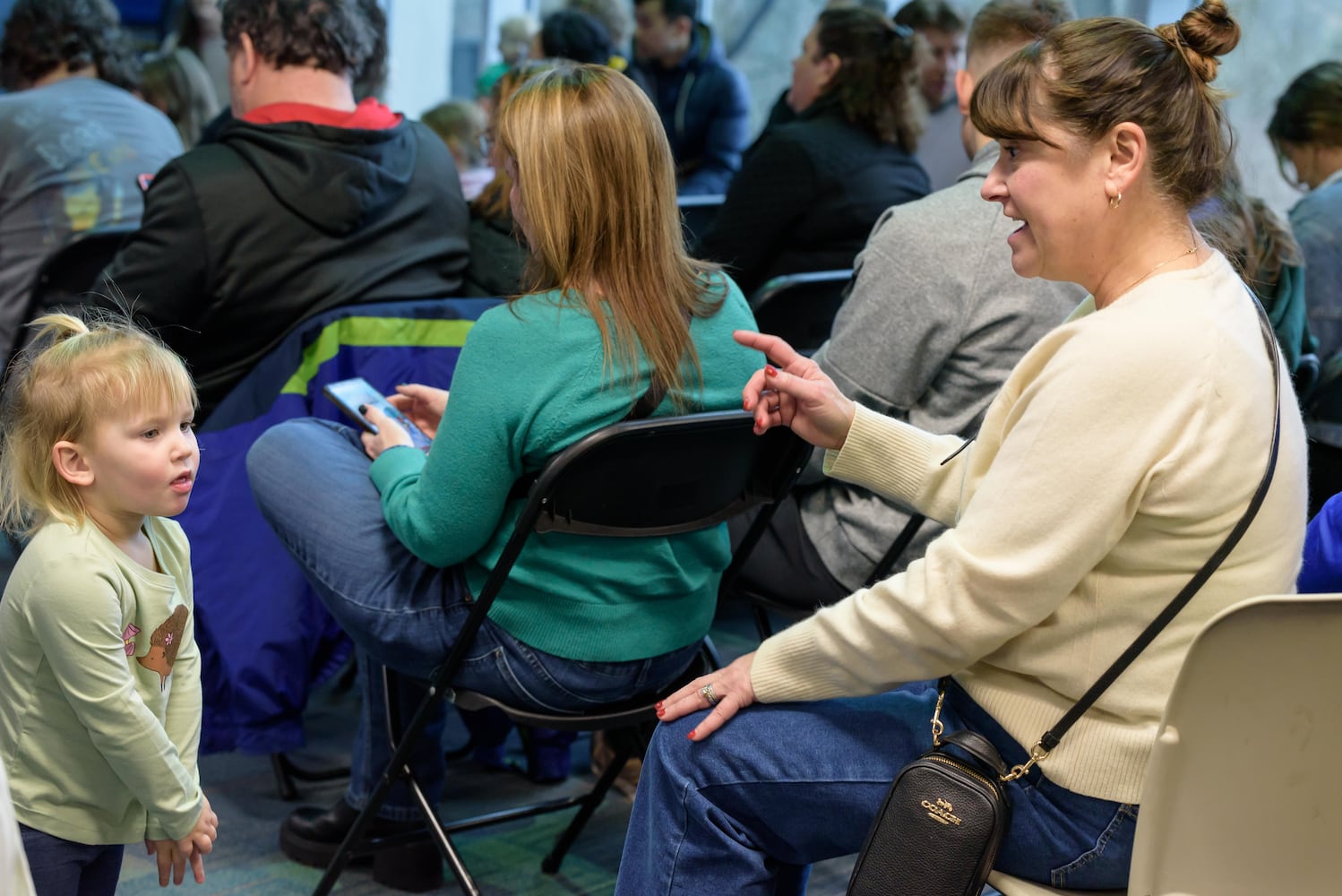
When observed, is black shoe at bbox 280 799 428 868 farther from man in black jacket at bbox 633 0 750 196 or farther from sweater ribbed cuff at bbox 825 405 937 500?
man in black jacket at bbox 633 0 750 196

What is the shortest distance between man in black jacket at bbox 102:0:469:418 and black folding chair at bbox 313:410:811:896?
0.85m

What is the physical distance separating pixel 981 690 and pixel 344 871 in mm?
1252

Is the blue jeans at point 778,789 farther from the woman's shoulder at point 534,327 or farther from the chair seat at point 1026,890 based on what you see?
the woman's shoulder at point 534,327

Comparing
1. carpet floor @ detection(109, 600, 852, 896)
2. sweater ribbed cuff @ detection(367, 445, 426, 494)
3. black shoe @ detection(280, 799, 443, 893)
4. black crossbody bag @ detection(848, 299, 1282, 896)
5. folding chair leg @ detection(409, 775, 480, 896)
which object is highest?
black crossbody bag @ detection(848, 299, 1282, 896)

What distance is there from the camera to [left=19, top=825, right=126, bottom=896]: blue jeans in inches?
55.6

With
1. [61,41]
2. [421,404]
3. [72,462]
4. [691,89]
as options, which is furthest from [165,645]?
[691,89]

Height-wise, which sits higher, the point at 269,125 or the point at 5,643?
the point at 269,125

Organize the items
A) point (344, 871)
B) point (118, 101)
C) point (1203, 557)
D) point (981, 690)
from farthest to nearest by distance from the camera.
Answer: point (118, 101)
point (344, 871)
point (981, 690)
point (1203, 557)

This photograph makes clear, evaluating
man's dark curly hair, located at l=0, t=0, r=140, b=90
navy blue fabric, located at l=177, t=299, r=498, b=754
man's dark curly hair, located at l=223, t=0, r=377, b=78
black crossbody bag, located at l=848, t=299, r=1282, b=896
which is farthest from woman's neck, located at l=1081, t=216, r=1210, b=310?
man's dark curly hair, located at l=0, t=0, r=140, b=90

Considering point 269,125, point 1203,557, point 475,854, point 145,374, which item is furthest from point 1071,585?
point 269,125

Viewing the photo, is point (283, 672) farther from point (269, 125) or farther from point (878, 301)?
point (878, 301)

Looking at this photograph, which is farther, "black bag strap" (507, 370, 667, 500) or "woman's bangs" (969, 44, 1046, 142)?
"black bag strap" (507, 370, 667, 500)

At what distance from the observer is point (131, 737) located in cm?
137

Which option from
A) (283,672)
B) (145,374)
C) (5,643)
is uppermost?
(145,374)
